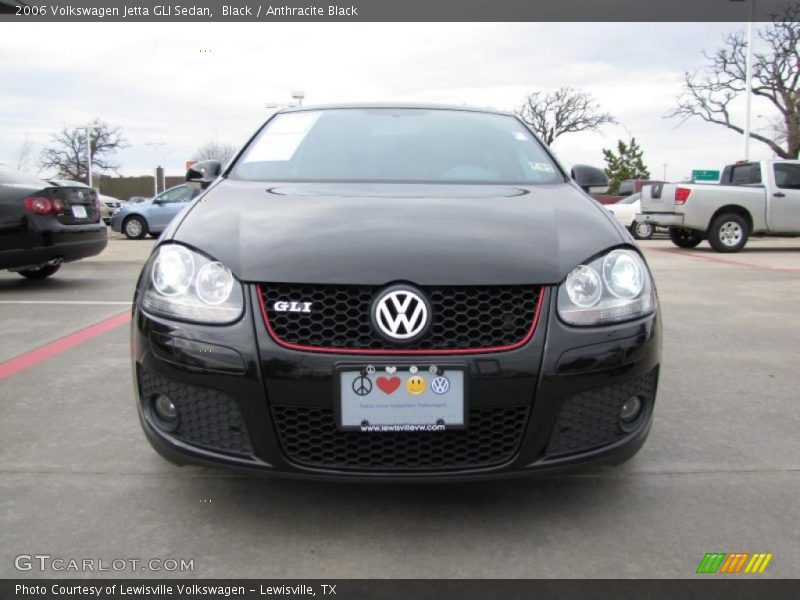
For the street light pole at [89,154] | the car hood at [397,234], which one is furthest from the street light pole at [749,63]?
the street light pole at [89,154]

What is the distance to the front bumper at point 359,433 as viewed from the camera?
204cm

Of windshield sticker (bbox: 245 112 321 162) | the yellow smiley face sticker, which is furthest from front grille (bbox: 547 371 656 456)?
windshield sticker (bbox: 245 112 321 162)

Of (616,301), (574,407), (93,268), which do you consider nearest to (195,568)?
(574,407)

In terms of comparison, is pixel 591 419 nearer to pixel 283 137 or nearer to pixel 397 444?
pixel 397 444

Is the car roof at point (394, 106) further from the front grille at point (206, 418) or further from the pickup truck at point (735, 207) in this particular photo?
the pickup truck at point (735, 207)

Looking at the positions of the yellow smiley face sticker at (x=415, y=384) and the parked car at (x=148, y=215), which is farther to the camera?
the parked car at (x=148, y=215)

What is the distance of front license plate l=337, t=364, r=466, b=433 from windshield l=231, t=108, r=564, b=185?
1151mm

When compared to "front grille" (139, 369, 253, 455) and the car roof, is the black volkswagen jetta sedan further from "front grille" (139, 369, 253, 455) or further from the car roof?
the car roof

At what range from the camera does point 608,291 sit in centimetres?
223

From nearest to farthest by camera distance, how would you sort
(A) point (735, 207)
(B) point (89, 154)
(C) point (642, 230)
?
(A) point (735, 207) < (C) point (642, 230) < (B) point (89, 154)

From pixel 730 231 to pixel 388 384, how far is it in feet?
Result: 42.0

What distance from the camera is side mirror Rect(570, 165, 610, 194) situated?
365cm

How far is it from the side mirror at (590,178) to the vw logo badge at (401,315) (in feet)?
6.17

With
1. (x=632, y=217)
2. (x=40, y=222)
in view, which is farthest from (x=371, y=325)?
(x=632, y=217)
